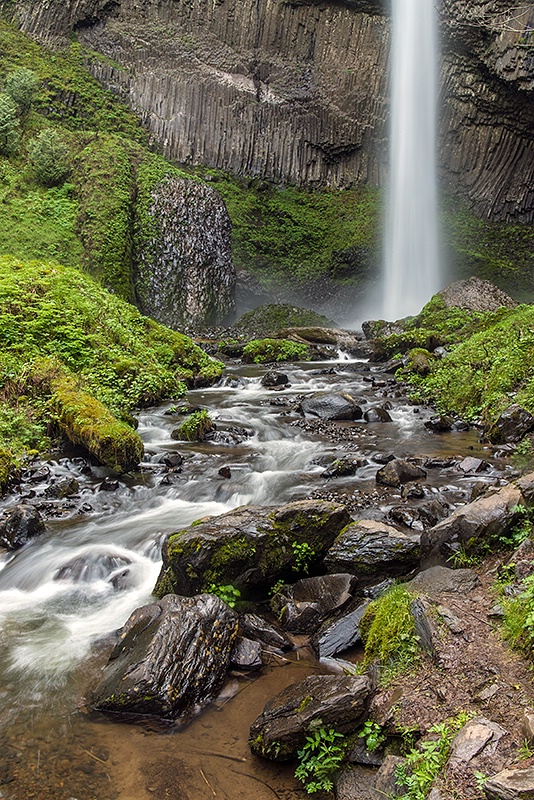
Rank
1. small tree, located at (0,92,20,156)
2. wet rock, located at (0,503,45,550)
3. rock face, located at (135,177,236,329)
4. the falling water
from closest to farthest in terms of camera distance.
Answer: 1. wet rock, located at (0,503,45,550)
2. small tree, located at (0,92,20,156)
3. rock face, located at (135,177,236,329)
4. the falling water

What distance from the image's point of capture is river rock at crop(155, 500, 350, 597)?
5.03 m

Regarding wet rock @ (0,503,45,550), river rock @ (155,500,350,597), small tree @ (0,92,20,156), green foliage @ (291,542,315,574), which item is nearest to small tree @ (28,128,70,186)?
small tree @ (0,92,20,156)

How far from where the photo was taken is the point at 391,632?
151 inches

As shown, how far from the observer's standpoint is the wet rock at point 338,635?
14.1 ft

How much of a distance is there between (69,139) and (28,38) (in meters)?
11.5

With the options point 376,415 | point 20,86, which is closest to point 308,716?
point 376,415

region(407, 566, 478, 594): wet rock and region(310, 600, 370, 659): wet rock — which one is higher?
region(407, 566, 478, 594): wet rock

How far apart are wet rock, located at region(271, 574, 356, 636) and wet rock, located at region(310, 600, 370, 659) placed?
0.12m

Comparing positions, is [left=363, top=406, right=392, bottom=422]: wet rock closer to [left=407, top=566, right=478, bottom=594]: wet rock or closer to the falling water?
[left=407, top=566, right=478, bottom=594]: wet rock

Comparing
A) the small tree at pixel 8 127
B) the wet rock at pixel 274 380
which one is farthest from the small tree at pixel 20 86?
the wet rock at pixel 274 380

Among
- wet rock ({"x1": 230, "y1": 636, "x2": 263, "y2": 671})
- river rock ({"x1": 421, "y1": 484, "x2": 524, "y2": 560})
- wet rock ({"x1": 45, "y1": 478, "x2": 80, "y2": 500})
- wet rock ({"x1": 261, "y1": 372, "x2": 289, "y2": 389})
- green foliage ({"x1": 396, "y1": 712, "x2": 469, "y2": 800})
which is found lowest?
wet rock ({"x1": 45, "y1": 478, "x2": 80, "y2": 500})

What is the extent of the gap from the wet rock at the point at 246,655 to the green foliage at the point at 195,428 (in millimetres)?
5643

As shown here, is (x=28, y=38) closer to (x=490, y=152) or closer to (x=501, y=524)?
(x=490, y=152)

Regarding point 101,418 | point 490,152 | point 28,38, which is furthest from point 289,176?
point 101,418
